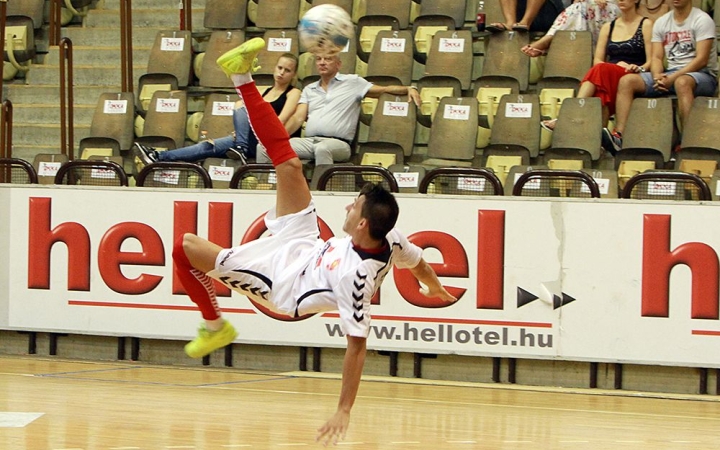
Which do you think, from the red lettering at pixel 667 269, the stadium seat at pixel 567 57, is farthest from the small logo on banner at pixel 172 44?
the red lettering at pixel 667 269

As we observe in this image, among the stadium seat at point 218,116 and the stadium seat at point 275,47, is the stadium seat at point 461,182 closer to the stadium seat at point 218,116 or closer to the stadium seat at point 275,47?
the stadium seat at point 218,116

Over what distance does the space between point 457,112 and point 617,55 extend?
1.73 meters

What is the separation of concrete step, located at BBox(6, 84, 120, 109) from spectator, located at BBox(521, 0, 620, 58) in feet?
17.3

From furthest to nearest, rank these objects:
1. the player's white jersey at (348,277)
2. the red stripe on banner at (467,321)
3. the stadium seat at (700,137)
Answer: the stadium seat at (700,137) < the red stripe on banner at (467,321) < the player's white jersey at (348,277)

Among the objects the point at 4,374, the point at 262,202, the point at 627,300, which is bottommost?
the point at 4,374

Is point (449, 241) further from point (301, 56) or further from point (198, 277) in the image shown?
point (301, 56)

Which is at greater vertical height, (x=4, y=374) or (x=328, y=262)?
(x=328, y=262)

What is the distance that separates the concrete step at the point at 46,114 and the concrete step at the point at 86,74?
1.50ft

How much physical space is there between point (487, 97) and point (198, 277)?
18.4 ft

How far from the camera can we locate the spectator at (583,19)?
12.2 metres

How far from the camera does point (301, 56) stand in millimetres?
12828

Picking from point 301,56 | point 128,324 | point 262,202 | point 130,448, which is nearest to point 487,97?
point 301,56

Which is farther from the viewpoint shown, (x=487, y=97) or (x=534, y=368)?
(x=487, y=97)

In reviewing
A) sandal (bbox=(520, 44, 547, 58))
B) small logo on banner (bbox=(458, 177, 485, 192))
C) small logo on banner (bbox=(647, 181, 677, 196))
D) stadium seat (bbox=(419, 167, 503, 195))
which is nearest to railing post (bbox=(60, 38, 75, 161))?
stadium seat (bbox=(419, 167, 503, 195))
